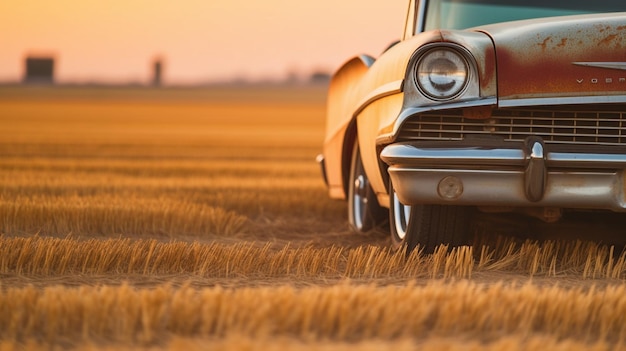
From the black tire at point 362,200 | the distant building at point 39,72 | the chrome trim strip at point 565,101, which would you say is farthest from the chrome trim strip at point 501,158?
the distant building at point 39,72

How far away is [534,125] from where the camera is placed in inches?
182

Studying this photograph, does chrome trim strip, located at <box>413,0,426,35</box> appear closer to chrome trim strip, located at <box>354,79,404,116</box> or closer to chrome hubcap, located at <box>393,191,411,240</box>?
chrome trim strip, located at <box>354,79,404,116</box>

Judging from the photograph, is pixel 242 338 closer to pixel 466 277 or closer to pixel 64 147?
pixel 466 277

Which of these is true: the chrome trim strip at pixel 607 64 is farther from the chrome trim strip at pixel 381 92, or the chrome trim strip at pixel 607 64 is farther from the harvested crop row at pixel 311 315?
the harvested crop row at pixel 311 315

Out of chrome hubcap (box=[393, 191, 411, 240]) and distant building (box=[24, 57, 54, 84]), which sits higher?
chrome hubcap (box=[393, 191, 411, 240])

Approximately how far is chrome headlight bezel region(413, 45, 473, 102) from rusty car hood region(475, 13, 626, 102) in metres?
0.16

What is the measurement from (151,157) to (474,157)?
12.7 meters

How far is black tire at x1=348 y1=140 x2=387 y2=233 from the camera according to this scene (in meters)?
6.49

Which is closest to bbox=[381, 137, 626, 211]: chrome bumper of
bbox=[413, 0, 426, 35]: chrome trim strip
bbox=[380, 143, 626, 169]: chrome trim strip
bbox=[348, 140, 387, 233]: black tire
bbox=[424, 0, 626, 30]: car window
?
bbox=[380, 143, 626, 169]: chrome trim strip

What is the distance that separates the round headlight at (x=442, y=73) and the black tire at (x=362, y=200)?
1746 mm

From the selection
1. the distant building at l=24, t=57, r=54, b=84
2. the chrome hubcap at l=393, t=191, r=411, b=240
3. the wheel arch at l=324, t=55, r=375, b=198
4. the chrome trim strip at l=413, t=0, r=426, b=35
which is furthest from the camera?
the distant building at l=24, t=57, r=54, b=84

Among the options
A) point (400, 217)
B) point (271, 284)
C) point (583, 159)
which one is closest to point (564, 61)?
point (583, 159)

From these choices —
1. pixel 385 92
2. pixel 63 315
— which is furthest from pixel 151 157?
pixel 63 315

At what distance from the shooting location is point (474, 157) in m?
4.52
